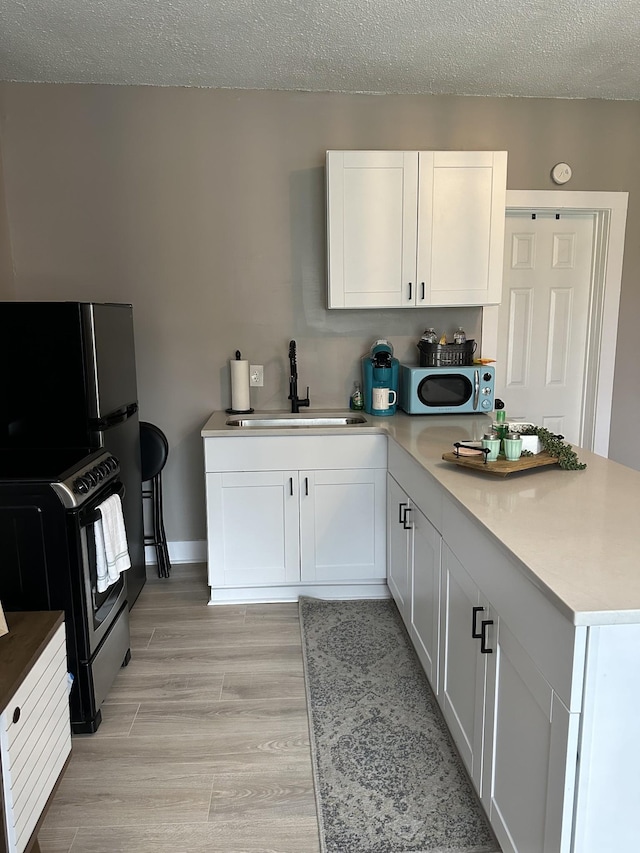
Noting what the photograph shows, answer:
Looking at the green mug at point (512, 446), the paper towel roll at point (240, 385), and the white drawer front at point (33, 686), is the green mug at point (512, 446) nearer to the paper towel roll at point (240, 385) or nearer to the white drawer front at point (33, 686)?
the white drawer front at point (33, 686)

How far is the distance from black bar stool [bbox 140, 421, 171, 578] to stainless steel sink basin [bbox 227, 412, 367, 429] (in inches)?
18.3

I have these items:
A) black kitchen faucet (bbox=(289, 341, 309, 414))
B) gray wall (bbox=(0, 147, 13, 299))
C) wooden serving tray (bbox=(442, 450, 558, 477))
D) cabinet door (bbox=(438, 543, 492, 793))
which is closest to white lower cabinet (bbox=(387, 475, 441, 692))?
cabinet door (bbox=(438, 543, 492, 793))

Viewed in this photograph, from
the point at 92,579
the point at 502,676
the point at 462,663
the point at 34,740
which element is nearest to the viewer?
the point at 502,676

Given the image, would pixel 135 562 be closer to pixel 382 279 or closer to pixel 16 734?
pixel 16 734

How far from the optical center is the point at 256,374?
Result: 11.6 feet

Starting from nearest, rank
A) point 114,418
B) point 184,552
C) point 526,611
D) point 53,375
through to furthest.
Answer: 1. point 526,611
2. point 53,375
3. point 114,418
4. point 184,552

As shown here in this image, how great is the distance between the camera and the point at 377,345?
3.43 m

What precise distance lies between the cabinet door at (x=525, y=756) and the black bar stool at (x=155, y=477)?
2.20 meters

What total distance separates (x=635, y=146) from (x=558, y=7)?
1.38 meters

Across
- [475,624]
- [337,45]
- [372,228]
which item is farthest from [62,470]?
[337,45]

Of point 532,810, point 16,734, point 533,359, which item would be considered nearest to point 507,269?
point 533,359

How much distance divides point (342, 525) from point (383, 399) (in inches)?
29.0

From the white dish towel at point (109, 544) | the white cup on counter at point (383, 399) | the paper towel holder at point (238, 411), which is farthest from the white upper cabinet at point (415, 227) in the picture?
the white dish towel at point (109, 544)

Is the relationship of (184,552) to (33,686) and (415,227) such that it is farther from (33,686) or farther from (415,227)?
(415,227)
